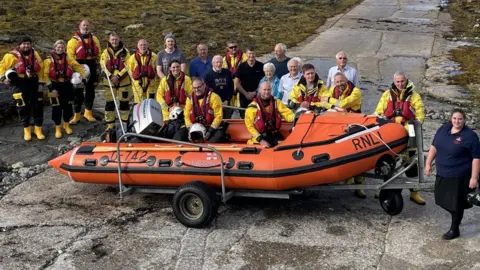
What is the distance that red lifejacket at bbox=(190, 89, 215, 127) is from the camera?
22.8 feet

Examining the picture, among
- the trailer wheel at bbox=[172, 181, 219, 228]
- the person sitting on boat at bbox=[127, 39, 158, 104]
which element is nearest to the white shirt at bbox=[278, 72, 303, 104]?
the person sitting on boat at bbox=[127, 39, 158, 104]

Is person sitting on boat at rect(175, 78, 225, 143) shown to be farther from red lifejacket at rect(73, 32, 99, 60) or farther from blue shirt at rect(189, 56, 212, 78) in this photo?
red lifejacket at rect(73, 32, 99, 60)

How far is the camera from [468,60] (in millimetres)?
14695

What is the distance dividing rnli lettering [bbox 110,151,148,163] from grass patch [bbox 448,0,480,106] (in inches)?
271

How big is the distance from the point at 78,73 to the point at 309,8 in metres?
17.6

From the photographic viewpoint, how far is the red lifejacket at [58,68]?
28.3ft

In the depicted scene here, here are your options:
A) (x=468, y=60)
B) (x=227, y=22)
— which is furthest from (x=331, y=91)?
(x=227, y=22)

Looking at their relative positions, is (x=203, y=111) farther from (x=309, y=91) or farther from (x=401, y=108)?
(x=401, y=108)

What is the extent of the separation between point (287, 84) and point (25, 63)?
Result: 3739mm

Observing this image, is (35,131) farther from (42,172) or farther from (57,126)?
(42,172)

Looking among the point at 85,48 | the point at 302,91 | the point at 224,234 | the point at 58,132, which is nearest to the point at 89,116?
the point at 58,132

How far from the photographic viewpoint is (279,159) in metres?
6.11

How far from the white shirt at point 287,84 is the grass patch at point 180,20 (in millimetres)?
7648

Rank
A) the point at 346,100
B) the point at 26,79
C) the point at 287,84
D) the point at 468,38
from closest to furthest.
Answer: the point at 346,100 → the point at 287,84 → the point at 26,79 → the point at 468,38
